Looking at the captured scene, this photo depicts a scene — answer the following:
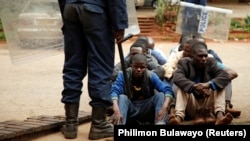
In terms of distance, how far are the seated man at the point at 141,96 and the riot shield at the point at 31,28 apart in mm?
813

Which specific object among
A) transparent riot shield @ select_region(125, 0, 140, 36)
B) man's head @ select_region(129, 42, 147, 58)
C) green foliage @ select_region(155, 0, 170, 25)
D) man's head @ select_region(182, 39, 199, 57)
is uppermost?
transparent riot shield @ select_region(125, 0, 140, 36)

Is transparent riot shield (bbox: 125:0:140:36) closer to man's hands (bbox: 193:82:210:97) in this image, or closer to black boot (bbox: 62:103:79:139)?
man's hands (bbox: 193:82:210:97)

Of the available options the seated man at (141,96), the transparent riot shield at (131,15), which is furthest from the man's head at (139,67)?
the transparent riot shield at (131,15)

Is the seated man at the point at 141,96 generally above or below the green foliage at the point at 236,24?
above

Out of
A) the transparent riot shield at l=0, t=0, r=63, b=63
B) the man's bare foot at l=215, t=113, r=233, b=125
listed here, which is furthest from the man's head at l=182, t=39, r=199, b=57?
the transparent riot shield at l=0, t=0, r=63, b=63

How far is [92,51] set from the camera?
4.52 metres

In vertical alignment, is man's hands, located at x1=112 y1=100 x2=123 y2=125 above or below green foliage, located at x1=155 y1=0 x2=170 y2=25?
above

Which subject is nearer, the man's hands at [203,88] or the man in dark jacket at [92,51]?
the man in dark jacket at [92,51]

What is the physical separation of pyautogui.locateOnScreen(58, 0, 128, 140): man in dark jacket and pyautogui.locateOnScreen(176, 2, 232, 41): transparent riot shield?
13.3 feet

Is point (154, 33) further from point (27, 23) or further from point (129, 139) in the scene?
point (129, 139)

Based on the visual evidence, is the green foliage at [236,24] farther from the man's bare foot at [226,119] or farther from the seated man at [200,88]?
the man's bare foot at [226,119]

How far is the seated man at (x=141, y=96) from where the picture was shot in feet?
17.7

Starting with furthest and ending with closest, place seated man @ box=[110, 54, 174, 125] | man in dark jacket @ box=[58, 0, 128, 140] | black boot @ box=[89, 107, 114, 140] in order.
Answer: seated man @ box=[110, 54, 174, 125] → black boot @ box=[89, 107, 114, 140] → man in dark jacket @ box=[58, 0, 128, 140]

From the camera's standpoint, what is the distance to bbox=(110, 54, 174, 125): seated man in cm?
538
